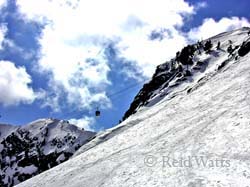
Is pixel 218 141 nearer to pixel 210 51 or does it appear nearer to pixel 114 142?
pixel 114 142

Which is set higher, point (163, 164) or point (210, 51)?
point (210, 51)

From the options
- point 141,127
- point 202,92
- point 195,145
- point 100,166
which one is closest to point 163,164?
point 195,145

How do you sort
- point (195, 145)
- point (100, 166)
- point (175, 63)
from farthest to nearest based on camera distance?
point (175, 63) < point (100, 166) < point (195, 145)

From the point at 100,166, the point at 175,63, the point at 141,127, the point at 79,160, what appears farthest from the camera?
the point at 175,63

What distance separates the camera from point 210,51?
565ft

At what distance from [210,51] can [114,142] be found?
12260 cm

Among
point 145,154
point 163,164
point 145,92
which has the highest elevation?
point 145,92
